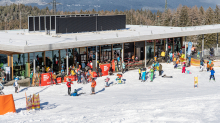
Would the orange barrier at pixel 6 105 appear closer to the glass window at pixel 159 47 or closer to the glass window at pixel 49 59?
the glass window at pixel 49 59

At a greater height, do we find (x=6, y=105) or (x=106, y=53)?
(x=106, y=53)

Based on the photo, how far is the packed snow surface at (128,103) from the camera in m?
14.7

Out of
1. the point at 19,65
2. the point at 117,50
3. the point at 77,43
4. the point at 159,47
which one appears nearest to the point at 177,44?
the point at 159,47

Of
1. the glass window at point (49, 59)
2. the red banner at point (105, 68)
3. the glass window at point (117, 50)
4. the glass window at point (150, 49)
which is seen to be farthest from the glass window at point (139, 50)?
the glass window at point (49, 59)

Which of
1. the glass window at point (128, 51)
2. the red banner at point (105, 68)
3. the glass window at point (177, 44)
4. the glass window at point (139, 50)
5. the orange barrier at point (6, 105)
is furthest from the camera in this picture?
the glass window at point (177, 44)

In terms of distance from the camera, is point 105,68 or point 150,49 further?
point 150,49

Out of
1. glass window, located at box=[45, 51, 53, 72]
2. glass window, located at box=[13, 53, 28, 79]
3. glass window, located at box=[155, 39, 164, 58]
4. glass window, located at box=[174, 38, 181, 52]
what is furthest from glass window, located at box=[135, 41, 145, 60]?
glass window, located at box=[13, 53, 28, 79]

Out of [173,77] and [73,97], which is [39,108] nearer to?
[73,97]

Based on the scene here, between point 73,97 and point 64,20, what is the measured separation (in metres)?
14.8

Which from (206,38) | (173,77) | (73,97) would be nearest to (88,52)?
(173,77)

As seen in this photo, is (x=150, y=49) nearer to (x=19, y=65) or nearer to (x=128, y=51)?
(x=128, y=51)

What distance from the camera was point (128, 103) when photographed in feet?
61.4

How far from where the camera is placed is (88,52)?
3181 centimetres

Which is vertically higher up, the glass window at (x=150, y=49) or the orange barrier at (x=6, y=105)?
the glass window at (x=150, y=49)
